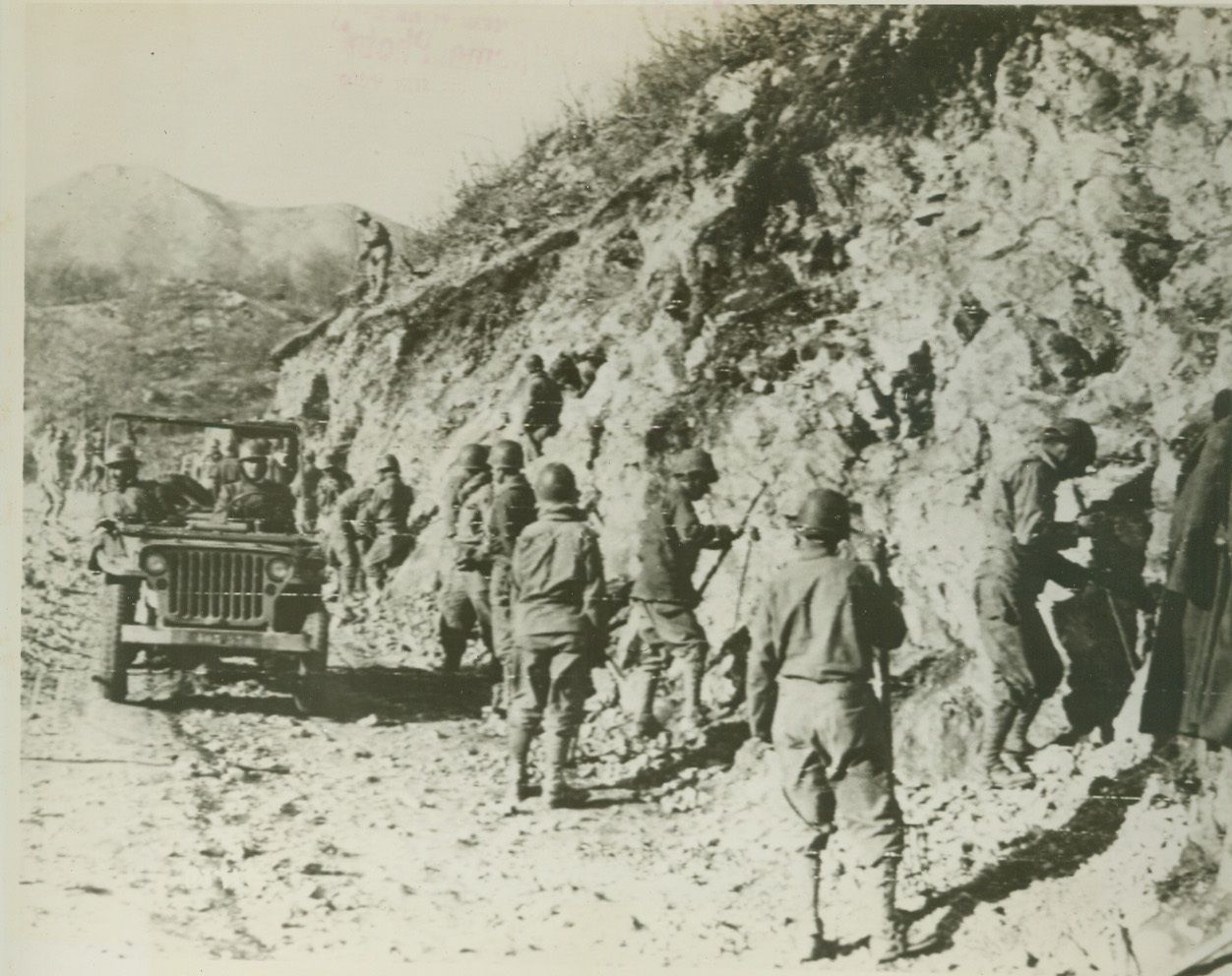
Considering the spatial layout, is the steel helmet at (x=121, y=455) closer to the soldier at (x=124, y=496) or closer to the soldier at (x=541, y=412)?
the soldier at (x=124, y=496)

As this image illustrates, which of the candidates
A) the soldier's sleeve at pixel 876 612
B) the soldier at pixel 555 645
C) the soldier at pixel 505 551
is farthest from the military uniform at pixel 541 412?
the soldier's sleeve at pixel 876 612

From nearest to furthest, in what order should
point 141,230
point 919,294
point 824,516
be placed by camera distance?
point 824,516 → point 919,294 → point 141,230

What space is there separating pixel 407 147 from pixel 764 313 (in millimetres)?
1420

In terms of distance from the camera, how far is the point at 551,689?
4.23 meters

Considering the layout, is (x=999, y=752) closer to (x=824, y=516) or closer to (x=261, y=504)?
(x=824, y=516)

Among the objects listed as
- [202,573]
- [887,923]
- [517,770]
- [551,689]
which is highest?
[202,573]

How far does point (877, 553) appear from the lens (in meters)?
4.22

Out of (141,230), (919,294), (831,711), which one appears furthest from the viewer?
(141,230)

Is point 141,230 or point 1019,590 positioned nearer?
point 1019,590

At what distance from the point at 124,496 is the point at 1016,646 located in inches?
127

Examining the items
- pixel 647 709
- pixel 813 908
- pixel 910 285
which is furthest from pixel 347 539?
pixel 910 285

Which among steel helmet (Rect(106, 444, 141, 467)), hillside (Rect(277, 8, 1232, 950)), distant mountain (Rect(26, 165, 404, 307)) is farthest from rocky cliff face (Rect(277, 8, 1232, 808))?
steel helmet (Rect(106, 444, 141, 467))

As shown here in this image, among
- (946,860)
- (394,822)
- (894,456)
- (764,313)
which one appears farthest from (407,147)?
(946,860)

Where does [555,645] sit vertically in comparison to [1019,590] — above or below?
below
